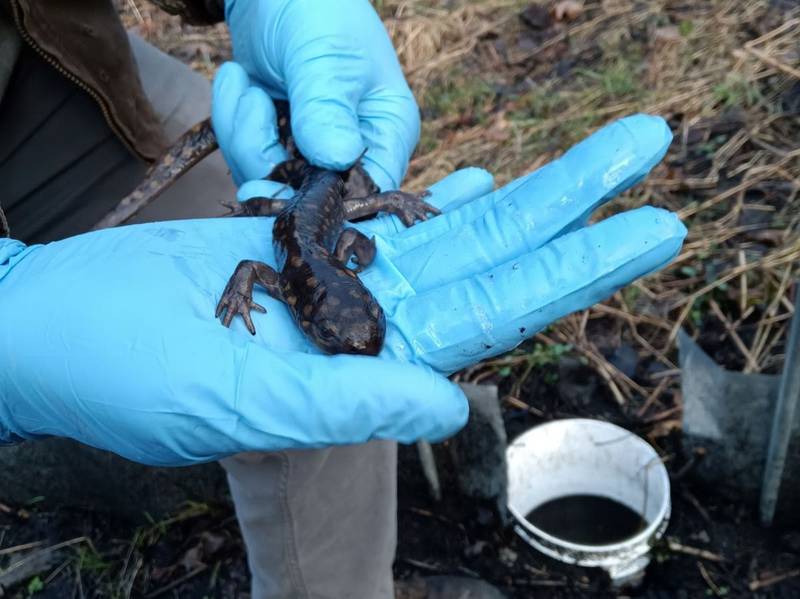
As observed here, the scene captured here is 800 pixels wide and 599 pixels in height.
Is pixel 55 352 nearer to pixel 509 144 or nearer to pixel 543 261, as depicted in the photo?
pixel 543 261

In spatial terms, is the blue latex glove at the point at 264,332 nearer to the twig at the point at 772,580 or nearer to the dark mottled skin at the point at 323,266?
the dark mottled skin at the point at 323,266

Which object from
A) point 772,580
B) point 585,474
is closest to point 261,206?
point 585,474

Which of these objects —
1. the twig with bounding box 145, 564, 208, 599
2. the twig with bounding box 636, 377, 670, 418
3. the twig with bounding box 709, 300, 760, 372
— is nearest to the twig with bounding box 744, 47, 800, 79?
the twig with bounding box 709, 300, 760, 372

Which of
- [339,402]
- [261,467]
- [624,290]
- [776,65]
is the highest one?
[339,402]

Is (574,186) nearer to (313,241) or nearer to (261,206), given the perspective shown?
(313,241)

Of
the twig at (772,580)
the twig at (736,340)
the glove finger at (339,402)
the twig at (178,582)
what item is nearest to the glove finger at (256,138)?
the glove finger at (339,402)

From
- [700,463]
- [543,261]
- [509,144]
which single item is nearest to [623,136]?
[543,261]

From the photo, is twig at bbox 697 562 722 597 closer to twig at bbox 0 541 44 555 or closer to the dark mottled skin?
the dark mottled skin
